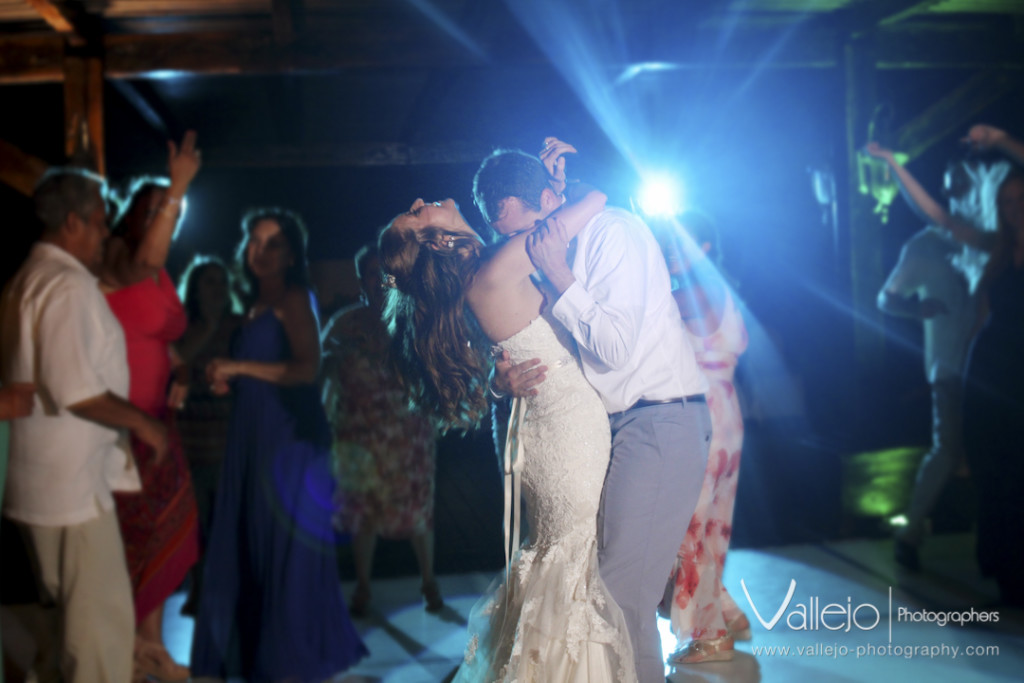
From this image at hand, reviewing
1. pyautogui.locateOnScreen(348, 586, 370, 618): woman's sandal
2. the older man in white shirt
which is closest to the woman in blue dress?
the older man in white shirt

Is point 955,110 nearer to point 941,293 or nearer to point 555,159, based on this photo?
point 941,293

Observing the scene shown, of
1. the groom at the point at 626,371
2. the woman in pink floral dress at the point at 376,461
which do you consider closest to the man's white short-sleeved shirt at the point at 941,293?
the groom at the point at 626,371

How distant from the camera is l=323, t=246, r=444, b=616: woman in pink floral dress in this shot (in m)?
3.47

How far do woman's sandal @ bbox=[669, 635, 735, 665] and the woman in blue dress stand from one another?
3.78 ft

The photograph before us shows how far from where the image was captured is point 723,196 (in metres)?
7.16

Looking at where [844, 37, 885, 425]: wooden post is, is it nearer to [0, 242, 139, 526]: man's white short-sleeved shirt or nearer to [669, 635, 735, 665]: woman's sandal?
[669, 635, 735, 665]: woman's sandal

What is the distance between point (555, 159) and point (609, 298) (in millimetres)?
364

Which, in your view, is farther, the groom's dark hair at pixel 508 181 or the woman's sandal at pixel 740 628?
the woman's sandal at pixel 740 628

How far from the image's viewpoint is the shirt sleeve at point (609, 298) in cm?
180

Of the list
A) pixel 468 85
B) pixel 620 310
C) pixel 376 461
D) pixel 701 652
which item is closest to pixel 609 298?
pixel 620 310

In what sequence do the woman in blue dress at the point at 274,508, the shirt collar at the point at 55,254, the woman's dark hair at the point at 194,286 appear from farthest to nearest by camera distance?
the woman's dark hair at the point at 194,286
the woman in blue dress at the point at 274,508
the shirt collar at the point at 55,254

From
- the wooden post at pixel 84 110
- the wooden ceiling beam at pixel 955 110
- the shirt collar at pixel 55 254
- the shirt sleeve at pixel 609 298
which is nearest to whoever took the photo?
the shirt sleeve at pixel 609 298

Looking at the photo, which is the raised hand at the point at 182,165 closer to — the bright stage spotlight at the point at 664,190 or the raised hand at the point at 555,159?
the raised hand at the point at 555,159

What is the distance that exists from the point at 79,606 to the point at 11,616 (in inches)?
76.1
